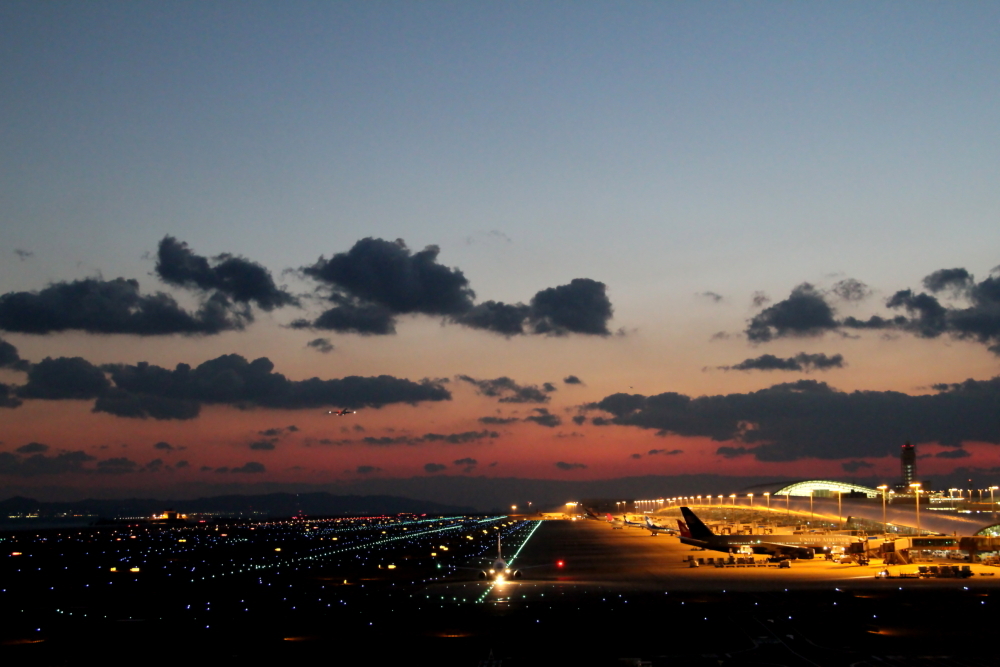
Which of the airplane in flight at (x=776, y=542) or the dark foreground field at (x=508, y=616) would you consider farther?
the airplane in flight at (x=776, y=542)

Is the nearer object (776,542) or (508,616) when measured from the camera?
(508,616)

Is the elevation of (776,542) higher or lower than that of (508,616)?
lower

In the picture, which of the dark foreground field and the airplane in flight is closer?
the dark foreground field

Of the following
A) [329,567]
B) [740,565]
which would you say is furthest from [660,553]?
[329,567]
